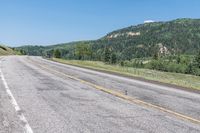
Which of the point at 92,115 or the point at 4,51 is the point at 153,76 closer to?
the point at 92,115

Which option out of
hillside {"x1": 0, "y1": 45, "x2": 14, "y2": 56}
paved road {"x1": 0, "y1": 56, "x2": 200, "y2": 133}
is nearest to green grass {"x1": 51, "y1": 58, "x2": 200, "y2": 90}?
paved road {"x1": 0, "y1": 56, "x2": 200, "y2": 133}

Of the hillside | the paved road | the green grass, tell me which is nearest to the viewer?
the paved road

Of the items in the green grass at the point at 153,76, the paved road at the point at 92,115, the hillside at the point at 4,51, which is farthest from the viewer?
the hillside at the point at 4,51

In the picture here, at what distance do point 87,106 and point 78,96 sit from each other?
231cm

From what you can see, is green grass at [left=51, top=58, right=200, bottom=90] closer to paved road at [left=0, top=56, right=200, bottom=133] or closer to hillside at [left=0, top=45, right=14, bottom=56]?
paved road at [left=0, top=56, right=200, bottom=133]

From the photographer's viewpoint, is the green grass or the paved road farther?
the green grass

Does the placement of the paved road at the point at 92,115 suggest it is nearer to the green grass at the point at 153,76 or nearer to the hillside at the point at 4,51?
the green grass at the point at 153,76

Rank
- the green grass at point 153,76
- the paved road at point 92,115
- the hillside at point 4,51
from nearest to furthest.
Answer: the paved road at point 92,115
the green grass at point 153,76
the hillside at point 4,51

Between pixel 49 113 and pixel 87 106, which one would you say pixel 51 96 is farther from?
pixel 49 113

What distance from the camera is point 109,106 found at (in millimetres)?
10305

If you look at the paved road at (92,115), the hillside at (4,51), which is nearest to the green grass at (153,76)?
the paved road at (92,115)

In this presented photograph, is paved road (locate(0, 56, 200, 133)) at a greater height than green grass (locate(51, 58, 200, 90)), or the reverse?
paved road (locate(0, 56, 200, 133))

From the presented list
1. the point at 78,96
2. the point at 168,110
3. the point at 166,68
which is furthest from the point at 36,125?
the point at 166,68

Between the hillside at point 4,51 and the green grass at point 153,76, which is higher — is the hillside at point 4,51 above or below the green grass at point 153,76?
above
